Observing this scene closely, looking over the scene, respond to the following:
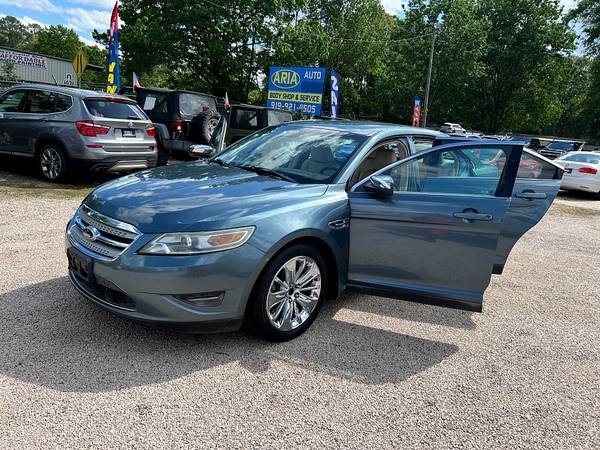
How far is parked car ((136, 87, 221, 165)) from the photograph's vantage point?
36.5 feet

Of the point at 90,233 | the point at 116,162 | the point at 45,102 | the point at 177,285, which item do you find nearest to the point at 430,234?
the point at 177,285

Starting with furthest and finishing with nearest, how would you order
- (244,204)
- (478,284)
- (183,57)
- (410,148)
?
1. (183,57)
2. (410,148)
3. (478,284)
4. (244,204)

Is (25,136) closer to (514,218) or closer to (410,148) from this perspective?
(410,148)

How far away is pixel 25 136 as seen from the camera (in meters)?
8.52

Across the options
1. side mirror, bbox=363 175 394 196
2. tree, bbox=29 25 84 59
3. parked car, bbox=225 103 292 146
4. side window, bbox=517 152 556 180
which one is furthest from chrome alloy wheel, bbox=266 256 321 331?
tree, bbox=29 25 84 59

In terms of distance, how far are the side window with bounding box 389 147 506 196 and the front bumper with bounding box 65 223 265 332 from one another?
1.41 metres

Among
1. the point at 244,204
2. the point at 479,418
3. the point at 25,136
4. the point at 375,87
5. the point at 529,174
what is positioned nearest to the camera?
the point at 479,418

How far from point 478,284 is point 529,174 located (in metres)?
2.12

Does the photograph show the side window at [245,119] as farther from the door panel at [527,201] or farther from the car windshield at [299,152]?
the door panel at [527,201]

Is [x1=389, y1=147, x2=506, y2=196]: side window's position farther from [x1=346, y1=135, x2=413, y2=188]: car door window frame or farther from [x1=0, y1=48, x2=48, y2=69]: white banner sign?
[x1=0, y1=48, x2=48, y2=69]: white banner sign

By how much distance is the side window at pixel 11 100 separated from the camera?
8.78 m

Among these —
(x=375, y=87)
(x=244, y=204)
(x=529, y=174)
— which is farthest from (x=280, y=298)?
(x=375, y=87)

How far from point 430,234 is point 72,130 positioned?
Answer: 680cm

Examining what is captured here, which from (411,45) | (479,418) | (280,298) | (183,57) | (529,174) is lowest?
(479,418)
